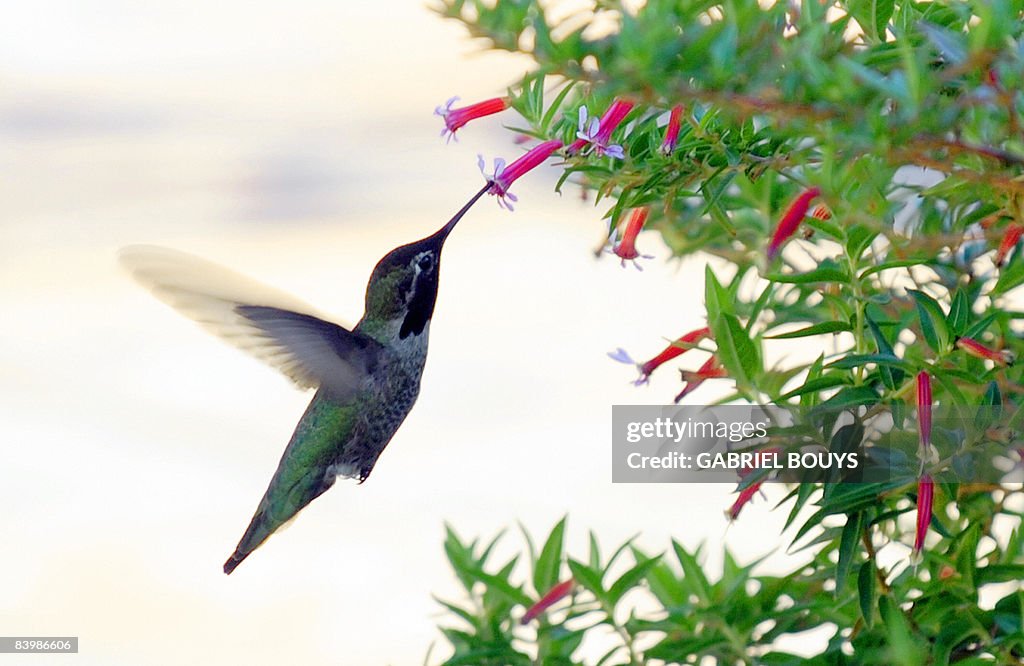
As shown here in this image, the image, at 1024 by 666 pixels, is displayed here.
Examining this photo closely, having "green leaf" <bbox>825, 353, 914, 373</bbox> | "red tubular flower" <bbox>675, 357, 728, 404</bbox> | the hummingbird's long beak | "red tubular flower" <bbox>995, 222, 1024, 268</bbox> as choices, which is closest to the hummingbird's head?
the hummingbird's long beak

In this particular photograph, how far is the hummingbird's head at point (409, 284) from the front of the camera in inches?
79.1

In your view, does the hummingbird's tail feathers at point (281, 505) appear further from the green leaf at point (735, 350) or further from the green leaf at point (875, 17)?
the green leaf at point (875, 17)

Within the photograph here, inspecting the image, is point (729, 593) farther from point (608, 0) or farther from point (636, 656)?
point (608, 0)

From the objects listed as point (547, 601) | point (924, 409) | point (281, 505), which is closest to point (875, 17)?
point (924, 409)

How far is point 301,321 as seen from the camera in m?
1.99

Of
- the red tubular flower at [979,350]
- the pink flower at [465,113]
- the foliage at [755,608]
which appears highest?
the pink flower at [465,113]

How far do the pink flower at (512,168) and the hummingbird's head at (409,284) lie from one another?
166 millimetres

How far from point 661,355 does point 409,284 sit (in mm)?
458

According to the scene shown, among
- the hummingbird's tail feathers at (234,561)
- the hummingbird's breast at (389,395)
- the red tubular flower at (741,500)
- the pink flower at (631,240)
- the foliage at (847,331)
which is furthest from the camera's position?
the hummingbird's tail feathers at (234,561)

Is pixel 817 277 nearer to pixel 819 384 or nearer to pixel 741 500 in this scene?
pixel 819 384

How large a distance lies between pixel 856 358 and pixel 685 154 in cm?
36

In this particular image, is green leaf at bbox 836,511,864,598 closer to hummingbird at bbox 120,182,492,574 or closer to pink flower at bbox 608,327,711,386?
pink flower at bbox 608,327,711,386

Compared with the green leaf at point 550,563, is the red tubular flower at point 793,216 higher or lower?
higher

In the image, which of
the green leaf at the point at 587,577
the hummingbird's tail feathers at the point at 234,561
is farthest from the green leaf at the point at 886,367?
the hummingbird's tail feathers at the point at 234,561
